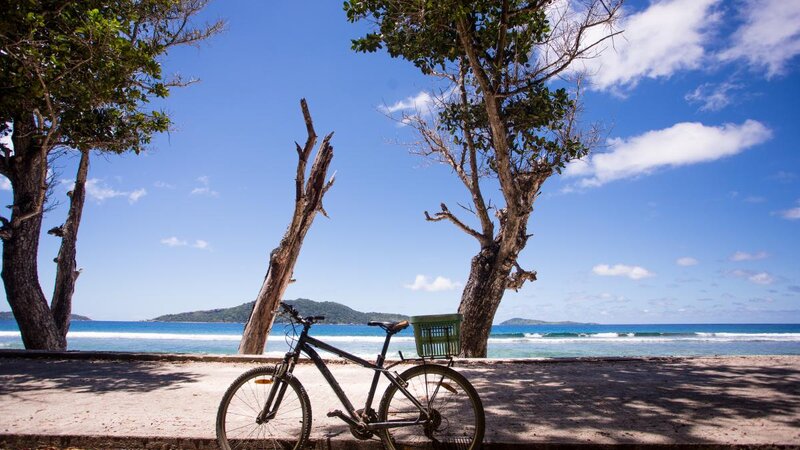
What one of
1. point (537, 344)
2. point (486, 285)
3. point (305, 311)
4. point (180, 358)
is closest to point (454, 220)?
point (486, 285)

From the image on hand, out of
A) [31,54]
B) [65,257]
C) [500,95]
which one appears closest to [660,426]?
[500,95]

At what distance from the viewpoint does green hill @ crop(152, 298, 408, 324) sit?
Result: 61.3 m

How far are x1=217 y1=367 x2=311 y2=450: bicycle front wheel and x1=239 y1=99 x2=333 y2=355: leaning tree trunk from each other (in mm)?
6418

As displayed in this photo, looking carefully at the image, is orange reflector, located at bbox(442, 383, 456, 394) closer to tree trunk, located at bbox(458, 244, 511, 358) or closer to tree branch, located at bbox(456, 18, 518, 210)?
tree branch, located at bbox(456, 18, 518, 210)

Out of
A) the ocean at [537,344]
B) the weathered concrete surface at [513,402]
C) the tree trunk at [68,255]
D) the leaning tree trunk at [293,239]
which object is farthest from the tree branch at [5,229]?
the ocean at [537,344]

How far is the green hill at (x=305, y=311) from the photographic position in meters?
61.3

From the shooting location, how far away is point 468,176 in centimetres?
1195

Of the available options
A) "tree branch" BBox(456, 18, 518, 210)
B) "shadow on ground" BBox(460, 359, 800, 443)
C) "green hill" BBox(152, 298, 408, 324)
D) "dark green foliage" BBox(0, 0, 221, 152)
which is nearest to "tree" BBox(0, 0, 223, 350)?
"dark green foliage" BBox(0, 0, 221, 152)

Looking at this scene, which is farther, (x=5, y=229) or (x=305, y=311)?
(x=305, y=311)

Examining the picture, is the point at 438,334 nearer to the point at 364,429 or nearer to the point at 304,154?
the point at 364,429

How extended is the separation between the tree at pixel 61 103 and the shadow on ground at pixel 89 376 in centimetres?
316

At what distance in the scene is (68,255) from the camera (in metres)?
12.2

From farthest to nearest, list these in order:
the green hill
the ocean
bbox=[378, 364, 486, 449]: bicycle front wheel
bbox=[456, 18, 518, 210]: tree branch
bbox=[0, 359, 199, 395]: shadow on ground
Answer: the green hill → the ocean → bbox=[456, 18, 518, 210]: tree branch → bbox=[0, 359, 199, 395]: shadow on ground → bbox=[378, 364, 486, 449]: bicycle front wheel

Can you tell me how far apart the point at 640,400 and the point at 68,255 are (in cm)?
1262
